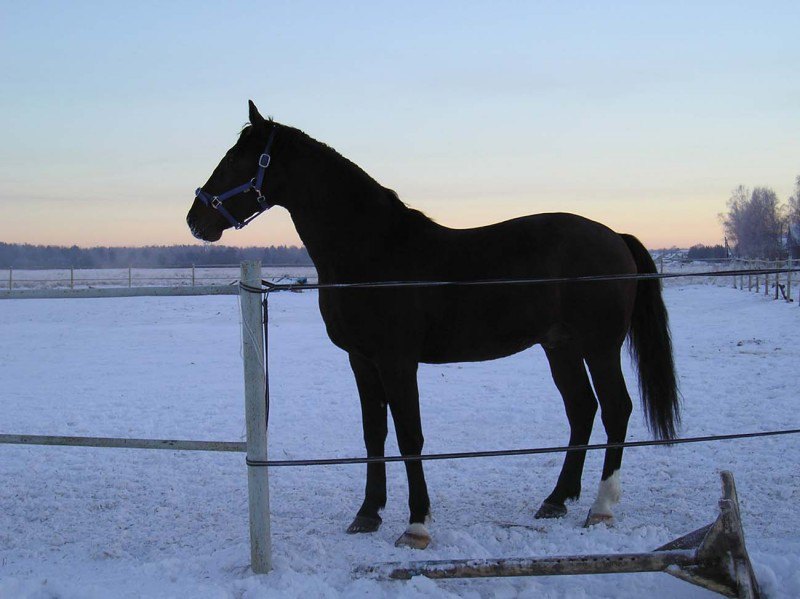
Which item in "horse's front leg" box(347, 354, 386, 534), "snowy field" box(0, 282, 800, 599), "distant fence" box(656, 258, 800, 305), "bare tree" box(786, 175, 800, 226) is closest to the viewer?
"snowy field" box(0, 282, 800, 599)

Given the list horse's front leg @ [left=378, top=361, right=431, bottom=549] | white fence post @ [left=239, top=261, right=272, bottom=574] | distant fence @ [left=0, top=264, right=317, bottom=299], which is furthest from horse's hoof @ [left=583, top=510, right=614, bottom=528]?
distant fence @ [left=0, top=264, right=317, bottom=299]

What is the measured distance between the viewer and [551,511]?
4.11m

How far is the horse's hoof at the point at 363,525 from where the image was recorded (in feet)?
12.7

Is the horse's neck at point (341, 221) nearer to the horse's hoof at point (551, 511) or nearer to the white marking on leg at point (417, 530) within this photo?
the white marking on leg at point (417, 530)

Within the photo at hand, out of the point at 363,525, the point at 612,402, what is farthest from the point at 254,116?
the point at 612,402

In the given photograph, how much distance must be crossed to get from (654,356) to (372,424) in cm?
195

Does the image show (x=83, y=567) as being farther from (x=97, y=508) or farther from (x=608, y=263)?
(x=608, y=263)

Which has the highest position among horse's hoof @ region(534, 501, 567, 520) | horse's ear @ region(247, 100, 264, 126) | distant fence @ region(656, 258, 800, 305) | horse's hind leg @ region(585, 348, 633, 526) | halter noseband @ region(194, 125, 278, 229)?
horse's ear @ region(247, 100, 264, 126)

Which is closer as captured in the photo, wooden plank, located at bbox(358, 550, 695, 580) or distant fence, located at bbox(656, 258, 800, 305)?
wooden plank, located at bbox(358, 550, 695, 580)

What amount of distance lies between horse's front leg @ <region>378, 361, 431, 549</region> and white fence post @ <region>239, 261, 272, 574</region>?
805 mm

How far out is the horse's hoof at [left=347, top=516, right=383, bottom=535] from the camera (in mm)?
3869

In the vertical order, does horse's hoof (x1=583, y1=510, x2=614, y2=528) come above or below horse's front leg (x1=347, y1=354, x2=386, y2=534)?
below

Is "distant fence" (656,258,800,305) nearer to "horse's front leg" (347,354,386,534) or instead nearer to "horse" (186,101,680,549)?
"horse" (186,101,680,549)

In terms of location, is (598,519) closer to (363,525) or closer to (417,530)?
(417,530)
